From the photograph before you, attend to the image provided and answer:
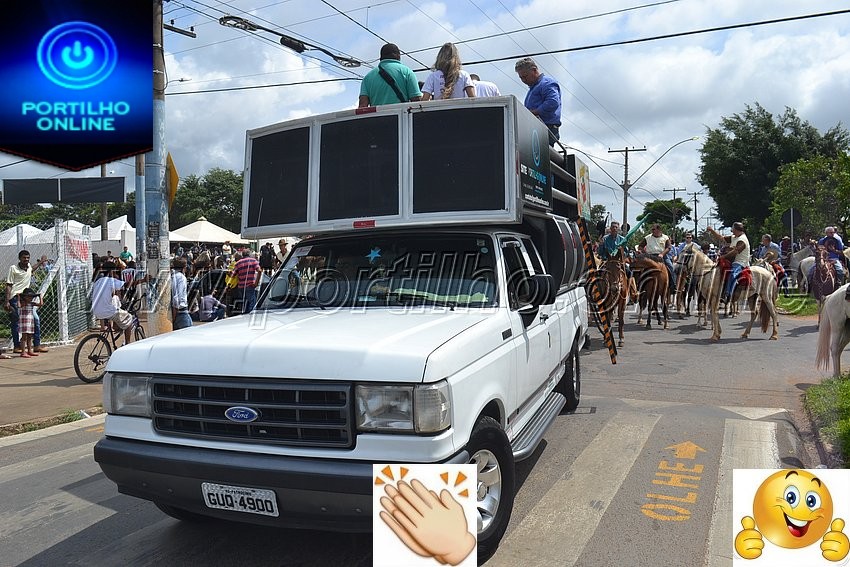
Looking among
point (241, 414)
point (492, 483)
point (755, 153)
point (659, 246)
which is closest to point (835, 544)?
point (492, 483)

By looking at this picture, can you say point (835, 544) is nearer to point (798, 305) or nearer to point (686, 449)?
point (686, 449)

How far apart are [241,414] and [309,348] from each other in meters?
0.52

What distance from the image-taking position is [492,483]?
12.7 ft

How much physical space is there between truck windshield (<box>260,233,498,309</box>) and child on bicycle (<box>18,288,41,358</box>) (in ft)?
31.9

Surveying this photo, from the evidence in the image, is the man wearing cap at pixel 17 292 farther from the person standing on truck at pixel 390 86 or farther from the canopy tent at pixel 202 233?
the canopy tent at pixel 202 233

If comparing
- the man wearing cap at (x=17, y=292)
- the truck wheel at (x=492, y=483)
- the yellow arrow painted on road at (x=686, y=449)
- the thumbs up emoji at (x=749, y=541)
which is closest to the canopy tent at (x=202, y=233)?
the man wearing cap at (x=17, y=292)

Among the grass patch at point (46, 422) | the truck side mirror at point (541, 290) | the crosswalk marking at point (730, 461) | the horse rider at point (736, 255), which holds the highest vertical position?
the horse rider at point (736, 255)

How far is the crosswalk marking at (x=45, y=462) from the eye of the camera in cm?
586

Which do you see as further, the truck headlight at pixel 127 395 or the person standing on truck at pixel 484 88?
the person standing on truck at pixel 484 88

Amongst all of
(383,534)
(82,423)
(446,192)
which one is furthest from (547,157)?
(82,423)

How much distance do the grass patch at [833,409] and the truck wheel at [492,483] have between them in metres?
3.24

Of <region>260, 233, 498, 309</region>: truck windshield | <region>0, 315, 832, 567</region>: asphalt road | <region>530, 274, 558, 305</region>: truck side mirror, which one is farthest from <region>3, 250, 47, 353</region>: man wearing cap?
<region>530, 274, 558, 305</region>: truck side mirror

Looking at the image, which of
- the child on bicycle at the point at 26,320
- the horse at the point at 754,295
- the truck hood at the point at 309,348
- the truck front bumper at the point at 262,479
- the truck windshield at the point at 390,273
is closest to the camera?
the truck front bumper at the point at 262,479

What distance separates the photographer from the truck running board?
4426mm
